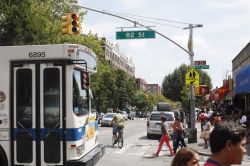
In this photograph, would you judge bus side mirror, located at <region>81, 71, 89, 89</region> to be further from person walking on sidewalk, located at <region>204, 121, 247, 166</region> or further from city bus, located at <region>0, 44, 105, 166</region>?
person walking on sidewalk, located at <region>204, 121, 247, 166</region>

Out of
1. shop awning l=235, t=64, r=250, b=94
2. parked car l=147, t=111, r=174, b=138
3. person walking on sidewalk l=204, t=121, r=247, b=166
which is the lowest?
parked car l=147, t=111, r=174, b=138

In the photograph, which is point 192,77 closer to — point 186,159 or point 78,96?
point 78,96

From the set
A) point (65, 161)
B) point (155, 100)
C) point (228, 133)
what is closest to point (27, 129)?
point (65, 161)

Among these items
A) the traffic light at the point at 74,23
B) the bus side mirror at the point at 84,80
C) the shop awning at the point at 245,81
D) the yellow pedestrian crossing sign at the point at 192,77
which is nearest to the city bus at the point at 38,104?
the bus side mirror at the point at 84,80

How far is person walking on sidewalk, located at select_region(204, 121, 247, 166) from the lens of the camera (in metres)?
3.36

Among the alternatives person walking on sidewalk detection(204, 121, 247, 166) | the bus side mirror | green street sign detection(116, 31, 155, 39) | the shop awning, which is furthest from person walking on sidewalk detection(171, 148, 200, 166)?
the shop awning

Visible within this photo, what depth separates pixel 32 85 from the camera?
10695mm

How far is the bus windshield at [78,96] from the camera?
35.3 feet

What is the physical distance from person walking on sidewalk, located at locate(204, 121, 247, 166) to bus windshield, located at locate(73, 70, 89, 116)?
7478 millimetres

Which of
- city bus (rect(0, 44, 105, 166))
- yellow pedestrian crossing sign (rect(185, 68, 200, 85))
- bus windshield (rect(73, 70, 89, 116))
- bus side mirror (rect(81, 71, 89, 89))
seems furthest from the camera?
yellow pedestrian crossing sign (rect(185, 68, 200, 85))

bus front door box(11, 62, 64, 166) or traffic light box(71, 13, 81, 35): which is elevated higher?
traffic light box(71, 13, 81, 35)

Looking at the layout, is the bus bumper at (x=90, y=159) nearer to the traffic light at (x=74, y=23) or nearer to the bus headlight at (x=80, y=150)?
the bus headlight at (x=80, y=150)

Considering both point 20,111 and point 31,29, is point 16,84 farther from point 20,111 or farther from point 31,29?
point 31,29

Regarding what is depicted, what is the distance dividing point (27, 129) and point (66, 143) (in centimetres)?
93
